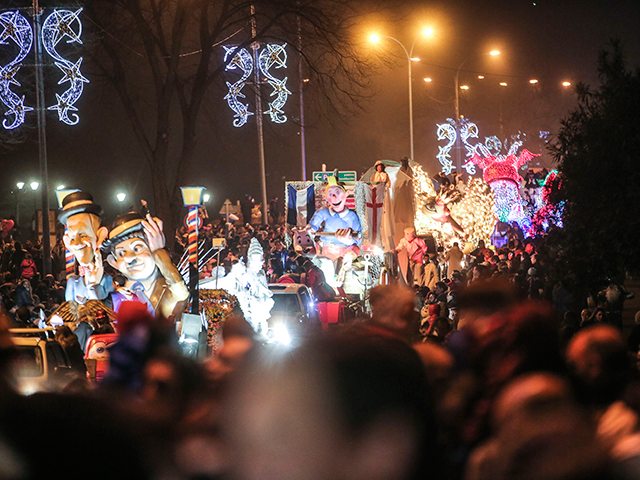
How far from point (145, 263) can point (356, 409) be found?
10.1 metres

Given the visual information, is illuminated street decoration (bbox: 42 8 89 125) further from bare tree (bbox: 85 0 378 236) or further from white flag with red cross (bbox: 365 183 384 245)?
white flag with red cross (bbox: 365 183 384 245)

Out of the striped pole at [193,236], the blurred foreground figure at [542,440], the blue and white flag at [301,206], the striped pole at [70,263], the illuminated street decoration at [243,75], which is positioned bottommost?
the blurred foreground figure at [542,440]

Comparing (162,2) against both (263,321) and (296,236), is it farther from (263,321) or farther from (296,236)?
(263,321)

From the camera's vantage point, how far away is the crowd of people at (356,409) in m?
1.83

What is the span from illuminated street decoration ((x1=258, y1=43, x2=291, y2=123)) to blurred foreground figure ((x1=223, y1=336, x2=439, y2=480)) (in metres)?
18.5

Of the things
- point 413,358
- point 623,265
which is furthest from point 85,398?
point 623,265

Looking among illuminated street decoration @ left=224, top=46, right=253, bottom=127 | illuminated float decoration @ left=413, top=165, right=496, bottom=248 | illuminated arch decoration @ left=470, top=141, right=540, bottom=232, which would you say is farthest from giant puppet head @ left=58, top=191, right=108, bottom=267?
illuminated arch decoration @ left=470, top=141, right=540, bottom=232

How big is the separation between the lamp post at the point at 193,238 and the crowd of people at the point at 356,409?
24.2 ft

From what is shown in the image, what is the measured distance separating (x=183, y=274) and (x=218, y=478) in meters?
11.2

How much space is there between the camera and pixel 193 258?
39.8ft

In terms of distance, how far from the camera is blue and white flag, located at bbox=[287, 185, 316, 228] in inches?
907

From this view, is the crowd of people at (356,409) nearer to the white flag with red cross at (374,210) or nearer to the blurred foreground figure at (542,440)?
the blurred foreground figure at (542,440)

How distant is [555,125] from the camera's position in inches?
2026

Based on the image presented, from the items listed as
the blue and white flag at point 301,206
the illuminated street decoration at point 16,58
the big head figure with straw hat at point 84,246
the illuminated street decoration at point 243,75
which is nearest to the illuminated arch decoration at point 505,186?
the blue and white flag at point 301,206
